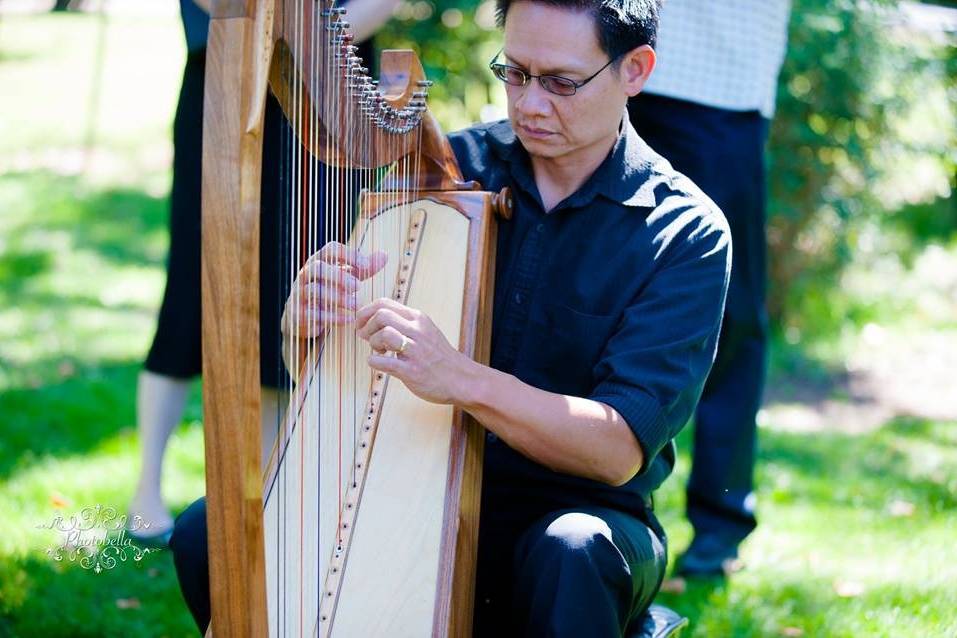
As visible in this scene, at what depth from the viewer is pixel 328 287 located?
2.04m

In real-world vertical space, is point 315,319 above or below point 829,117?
above

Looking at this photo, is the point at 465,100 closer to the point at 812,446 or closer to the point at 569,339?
the point at 812,446

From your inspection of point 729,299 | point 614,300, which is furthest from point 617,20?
point 729,299

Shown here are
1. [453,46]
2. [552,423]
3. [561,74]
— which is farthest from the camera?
[453,46]

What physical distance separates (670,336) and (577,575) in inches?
18.9

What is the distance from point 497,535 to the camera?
2289 mm

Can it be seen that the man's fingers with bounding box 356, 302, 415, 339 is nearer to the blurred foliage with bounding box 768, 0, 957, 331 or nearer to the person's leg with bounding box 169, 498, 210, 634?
the person's leg with bounding box 169, 498, 210, 634

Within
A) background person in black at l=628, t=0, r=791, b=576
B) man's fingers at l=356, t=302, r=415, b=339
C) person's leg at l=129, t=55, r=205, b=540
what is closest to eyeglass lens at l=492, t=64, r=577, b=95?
man's fingers at l=356, t=302, r=415, b=339

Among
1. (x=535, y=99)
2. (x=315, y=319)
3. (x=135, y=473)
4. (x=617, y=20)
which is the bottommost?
(x=135, y=473)

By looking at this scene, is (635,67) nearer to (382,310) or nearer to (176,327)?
(382,310)

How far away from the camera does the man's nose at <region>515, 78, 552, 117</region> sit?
2260mm

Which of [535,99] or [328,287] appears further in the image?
[535,99]

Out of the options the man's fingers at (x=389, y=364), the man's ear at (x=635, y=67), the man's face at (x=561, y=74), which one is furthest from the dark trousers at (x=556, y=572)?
the man's ear at (x=635, y=67)

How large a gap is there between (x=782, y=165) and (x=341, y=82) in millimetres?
3803
